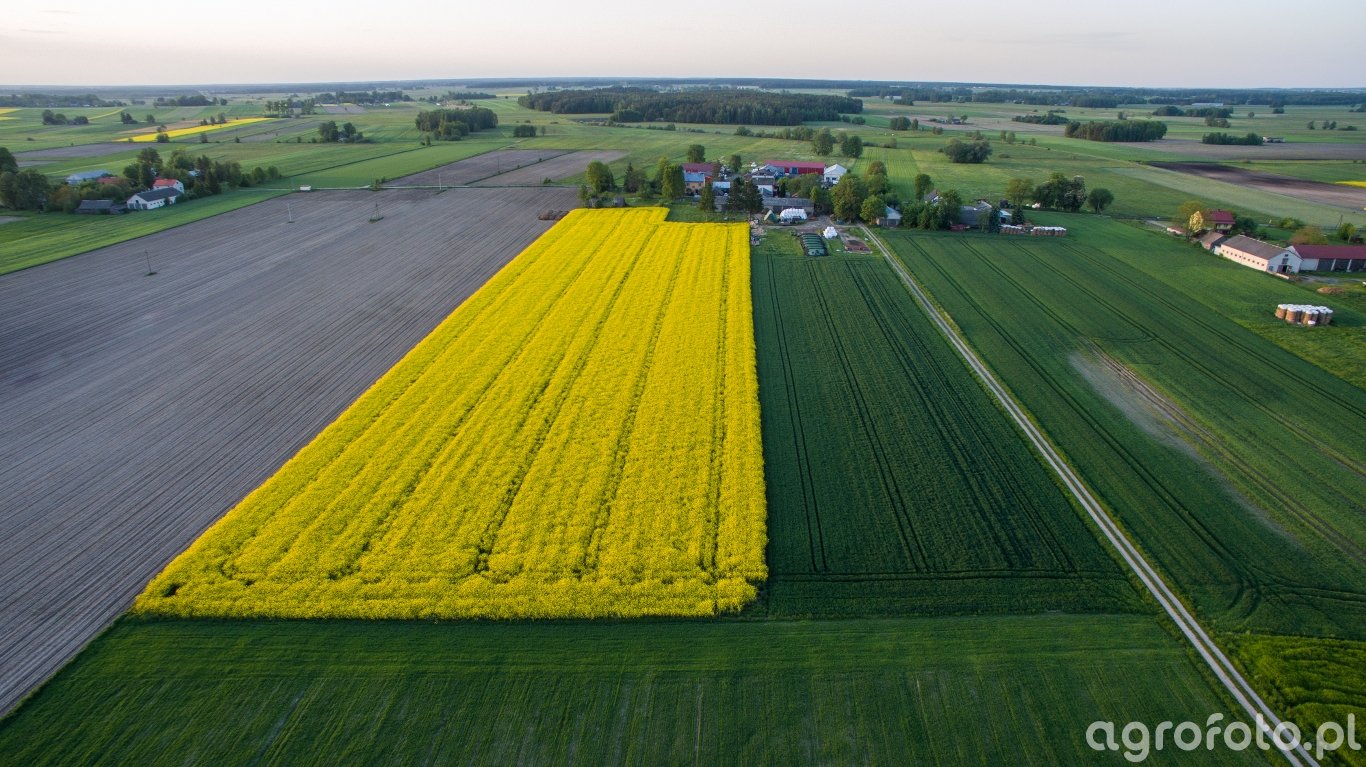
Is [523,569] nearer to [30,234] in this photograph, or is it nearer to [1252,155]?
[30,234]

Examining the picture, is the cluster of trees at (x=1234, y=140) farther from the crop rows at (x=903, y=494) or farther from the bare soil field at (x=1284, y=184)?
the crop rows at (x=903, y=494)

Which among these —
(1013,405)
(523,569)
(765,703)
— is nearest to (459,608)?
(523,569)

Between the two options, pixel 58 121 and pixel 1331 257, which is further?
pixel 58 121

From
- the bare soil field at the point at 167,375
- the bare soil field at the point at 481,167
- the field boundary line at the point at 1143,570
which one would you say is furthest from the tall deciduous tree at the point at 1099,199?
the bare soil field at the point at 481,167

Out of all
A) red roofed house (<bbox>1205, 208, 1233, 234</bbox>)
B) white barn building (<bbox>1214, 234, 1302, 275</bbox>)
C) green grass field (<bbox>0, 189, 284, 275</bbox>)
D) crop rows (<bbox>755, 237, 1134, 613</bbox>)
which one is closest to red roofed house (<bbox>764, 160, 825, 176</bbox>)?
red roofed house (<bbox>1205, 208, 1233, 234</bbox>)

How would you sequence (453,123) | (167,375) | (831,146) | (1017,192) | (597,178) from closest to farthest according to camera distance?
(167,375), (1017,192), (597,178), (831,146), (453,123)

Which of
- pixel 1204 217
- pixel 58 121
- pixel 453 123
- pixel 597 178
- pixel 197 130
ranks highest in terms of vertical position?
pixel 58 121

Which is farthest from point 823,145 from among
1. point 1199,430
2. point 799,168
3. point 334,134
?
point 334,134

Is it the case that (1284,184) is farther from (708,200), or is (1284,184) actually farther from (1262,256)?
(708,200)
